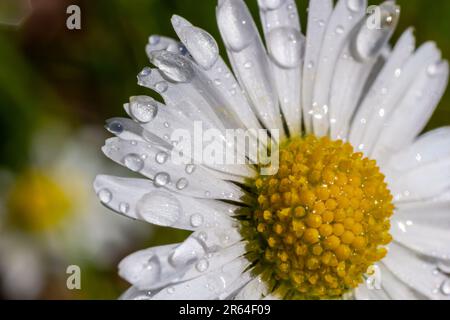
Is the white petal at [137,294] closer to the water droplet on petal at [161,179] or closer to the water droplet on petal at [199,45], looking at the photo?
the water droplet on petal at [161,179]

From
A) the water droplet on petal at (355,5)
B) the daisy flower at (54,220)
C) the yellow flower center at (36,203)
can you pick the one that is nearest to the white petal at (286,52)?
the water droplet on petal at (355,5)

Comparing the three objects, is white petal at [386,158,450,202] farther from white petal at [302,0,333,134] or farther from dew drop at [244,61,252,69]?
dew drop at [244,61,252,69]

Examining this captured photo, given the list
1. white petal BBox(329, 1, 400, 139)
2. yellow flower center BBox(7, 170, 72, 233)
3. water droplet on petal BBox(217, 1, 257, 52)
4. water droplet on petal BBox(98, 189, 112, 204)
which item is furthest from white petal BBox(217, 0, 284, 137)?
yellow flower center BBox(7, 170, 72, 233)

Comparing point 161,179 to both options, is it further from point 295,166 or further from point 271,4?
point 271,4

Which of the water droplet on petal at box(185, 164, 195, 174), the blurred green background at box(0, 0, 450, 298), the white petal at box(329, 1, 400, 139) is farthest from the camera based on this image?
the blurred green background at box(0, 0, 450, 298)
